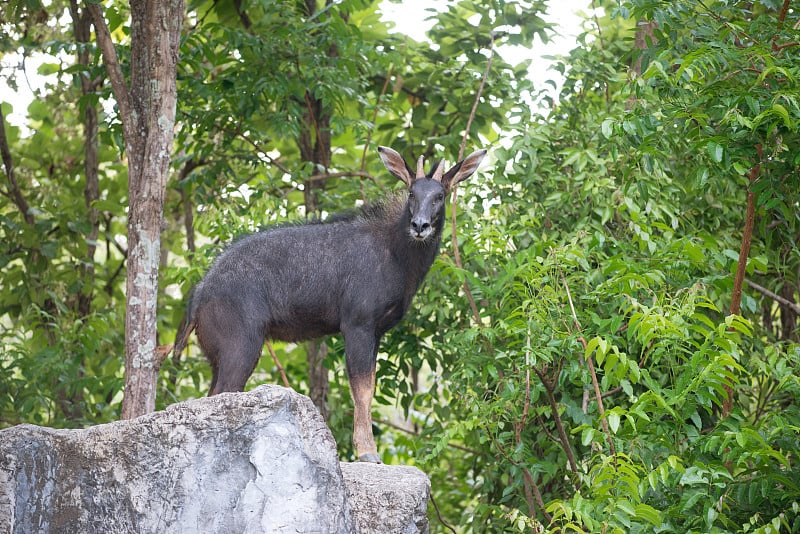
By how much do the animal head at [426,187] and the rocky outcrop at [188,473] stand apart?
2.45 m

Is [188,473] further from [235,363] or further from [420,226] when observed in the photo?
[420,226]

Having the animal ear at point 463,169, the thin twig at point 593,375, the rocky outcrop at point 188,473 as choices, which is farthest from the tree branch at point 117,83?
the thin twig at point 593,375

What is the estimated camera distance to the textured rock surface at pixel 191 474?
4.54 meters

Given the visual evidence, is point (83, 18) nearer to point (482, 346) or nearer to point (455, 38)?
point (455, 38)

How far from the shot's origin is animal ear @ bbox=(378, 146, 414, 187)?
7.56 meters

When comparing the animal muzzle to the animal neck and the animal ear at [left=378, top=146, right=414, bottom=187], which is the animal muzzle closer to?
the animal neck

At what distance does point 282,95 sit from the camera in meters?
9.13

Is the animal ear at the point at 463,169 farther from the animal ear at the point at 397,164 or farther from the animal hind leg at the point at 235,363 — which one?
the animal hind leg at the point at 235,363

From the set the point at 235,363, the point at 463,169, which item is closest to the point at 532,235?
the point at 463,169

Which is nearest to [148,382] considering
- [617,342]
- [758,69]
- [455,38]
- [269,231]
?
[269,231]

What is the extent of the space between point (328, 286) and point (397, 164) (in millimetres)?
1192

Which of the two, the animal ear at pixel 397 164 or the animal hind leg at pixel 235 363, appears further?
the animal ear at pixel 397 164

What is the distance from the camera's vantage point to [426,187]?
23.8 feet

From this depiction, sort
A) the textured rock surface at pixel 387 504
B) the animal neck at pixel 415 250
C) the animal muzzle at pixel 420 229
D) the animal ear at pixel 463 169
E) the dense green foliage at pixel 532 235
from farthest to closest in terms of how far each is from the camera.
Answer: the animal ear at pixel 463 169 → the animal neck at pixel 415 250 → the animal muzzle at pixel 420 229 → the dense green foliage at pixel 532 235 → the textured rock surface at pixel 387 504
